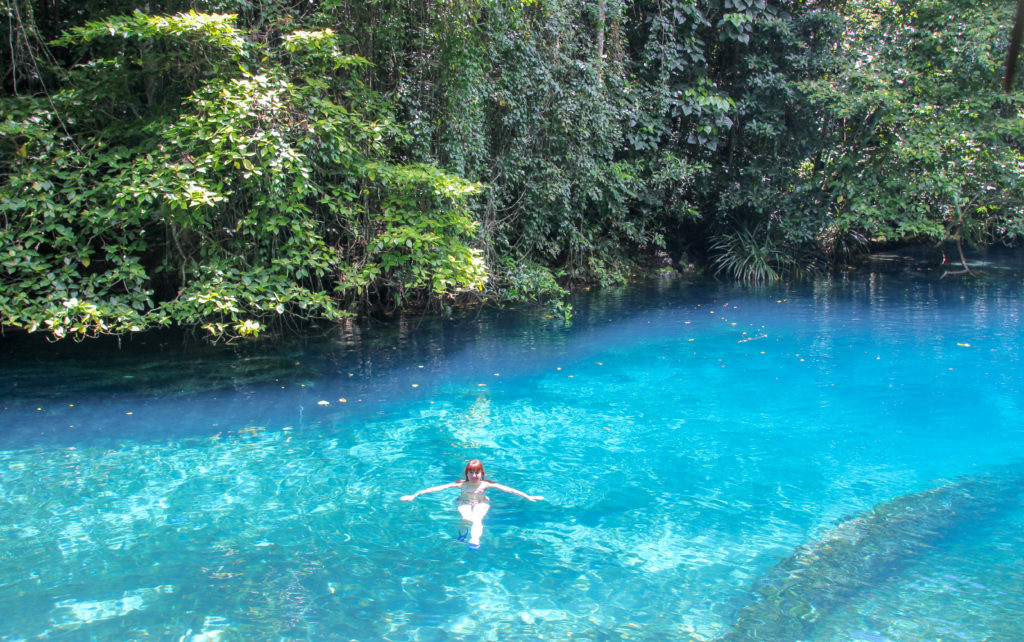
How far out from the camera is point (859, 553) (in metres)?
4.68

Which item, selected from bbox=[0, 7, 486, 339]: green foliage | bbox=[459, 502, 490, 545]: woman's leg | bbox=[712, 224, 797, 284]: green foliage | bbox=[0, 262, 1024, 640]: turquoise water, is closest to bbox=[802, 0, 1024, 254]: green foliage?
bbox=[712, 224, 797, 284]: green foliage

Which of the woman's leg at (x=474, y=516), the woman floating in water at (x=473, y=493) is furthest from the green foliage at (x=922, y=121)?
the woman's leg at (x=474, y=516)

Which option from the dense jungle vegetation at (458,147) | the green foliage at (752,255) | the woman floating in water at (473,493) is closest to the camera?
the woman floating in water at (473,493)

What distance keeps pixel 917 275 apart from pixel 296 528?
16.7 meters

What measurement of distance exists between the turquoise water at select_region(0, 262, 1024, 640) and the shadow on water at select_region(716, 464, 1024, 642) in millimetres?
53

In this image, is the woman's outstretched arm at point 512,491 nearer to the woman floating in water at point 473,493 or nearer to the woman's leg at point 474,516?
the woman floating in water at point 473,493

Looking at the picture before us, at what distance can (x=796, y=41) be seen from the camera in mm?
15703

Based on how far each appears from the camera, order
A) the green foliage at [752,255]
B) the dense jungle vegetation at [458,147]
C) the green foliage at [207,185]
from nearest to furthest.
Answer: the green foliage at [207,185], the dense jungle vegetation at [458,147], the green foliage at [752,255]

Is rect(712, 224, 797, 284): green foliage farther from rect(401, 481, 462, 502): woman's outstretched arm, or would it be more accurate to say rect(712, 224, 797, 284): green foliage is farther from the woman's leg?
the woman's leg

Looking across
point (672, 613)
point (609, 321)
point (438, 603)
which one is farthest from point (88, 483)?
point (609, 321)

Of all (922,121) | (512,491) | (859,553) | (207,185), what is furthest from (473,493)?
(922,121)

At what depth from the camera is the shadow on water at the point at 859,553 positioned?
404cm

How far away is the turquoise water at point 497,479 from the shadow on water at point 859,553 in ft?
0.17

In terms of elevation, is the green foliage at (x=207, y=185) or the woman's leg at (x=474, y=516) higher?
the green foliage at (x=207, y=185)
